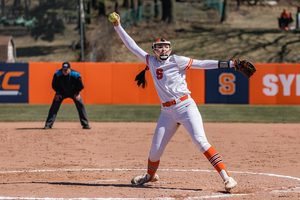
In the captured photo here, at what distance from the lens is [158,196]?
17.3 feet

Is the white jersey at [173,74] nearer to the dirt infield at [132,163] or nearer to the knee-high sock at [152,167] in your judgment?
the knee-high sock at [152,167]

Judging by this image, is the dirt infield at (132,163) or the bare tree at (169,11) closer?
the dirt infield at (132,163)

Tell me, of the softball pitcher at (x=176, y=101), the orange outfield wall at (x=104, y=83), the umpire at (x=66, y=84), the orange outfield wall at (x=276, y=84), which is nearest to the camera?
the softball pitcher at (x=176, y=101)

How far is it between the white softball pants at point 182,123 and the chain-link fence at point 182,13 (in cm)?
3268

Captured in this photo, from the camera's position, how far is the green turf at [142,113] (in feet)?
48.2

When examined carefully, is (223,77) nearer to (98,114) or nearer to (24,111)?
(98,114)

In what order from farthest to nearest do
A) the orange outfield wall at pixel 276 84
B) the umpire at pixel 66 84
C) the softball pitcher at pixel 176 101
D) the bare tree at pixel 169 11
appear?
the bare tree at pixel 169 11, the orange outfield wall at pixel 276 84, the umpire at pixel 66 84, the softball pitcher at pixel 176 101

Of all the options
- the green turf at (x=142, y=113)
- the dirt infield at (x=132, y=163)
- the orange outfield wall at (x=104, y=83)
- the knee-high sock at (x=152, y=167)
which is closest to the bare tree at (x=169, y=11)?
the orange outfield wall at (x=104, y=83)

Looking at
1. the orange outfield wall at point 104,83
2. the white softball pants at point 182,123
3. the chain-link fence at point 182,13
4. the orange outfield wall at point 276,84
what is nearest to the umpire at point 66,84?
the white softball pants at point 182,123

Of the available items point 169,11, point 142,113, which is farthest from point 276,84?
point 169,11

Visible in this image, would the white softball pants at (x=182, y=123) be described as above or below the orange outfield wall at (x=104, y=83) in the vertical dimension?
above

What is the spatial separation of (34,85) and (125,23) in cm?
1946

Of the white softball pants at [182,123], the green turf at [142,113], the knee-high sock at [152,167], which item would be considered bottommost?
the green turf at [142,113]

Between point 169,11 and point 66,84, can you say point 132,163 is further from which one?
point 169,11
